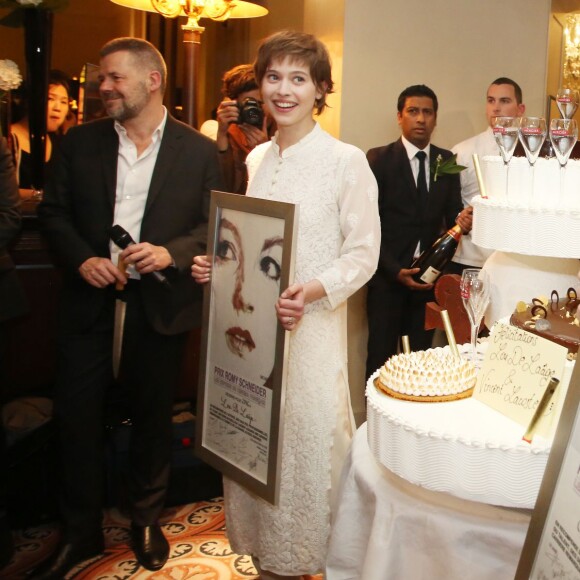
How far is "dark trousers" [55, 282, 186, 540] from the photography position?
2.62 meters

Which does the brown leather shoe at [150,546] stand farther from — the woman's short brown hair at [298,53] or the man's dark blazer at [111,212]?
the woman's short brown hair at [298,53]

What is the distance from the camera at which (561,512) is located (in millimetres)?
989

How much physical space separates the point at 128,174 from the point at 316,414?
996mm

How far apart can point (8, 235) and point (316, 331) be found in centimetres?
101

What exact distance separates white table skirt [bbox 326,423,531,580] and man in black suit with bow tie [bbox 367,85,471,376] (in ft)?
7.75

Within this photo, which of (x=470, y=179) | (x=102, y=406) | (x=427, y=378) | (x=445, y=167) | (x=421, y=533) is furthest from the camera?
(x=470, y=179)

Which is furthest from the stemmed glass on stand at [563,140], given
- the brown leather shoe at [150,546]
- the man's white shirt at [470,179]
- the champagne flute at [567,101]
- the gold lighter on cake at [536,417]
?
the man's white shirt at [470,179]

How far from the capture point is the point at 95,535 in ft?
9.02

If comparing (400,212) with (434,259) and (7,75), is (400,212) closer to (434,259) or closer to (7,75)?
(434,259)

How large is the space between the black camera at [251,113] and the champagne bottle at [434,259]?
1221mm

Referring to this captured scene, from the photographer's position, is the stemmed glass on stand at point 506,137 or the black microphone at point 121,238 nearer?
the stemmed glass on stand at point 506,137

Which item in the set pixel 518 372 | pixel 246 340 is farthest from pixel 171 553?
pixel 518 372

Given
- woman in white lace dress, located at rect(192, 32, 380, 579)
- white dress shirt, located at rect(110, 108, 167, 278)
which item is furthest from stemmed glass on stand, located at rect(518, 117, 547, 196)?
white dress shirt, located at rect(110, 108, 167, 278)

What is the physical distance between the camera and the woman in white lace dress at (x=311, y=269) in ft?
7.04
